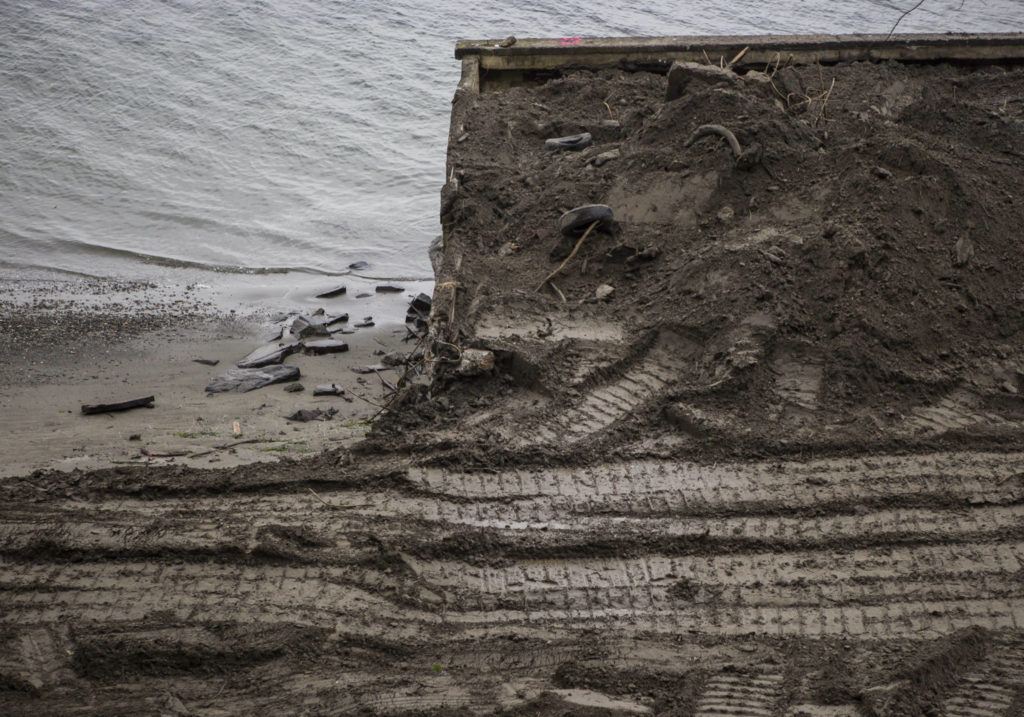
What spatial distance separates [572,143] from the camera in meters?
6.21

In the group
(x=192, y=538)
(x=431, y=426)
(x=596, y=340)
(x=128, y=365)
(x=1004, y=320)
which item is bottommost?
(x=128, y=365)

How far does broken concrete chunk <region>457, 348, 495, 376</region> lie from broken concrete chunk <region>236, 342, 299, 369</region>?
7.35 feet

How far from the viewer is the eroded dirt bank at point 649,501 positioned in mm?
2814

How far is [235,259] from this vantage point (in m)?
8.50

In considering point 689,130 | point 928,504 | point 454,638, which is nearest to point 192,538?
point 454,638

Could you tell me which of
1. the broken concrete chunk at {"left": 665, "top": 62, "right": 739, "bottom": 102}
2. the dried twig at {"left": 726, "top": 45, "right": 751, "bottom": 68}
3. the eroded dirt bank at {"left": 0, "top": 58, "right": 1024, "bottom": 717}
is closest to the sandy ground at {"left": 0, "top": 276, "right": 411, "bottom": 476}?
the eroded dirt bank at {"left": 0, "top": 58, "right": 1024, "bottom": 717}

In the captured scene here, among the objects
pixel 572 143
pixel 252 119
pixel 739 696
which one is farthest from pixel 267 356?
pixel 252 119

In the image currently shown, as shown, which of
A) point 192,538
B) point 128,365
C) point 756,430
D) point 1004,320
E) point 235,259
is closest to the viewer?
point 192,538

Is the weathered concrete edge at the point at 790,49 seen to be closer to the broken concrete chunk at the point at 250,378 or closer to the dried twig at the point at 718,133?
the dried twig at the point at 718,133

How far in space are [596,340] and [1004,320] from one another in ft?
6.62

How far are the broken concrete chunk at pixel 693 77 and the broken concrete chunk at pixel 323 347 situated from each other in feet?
9.42

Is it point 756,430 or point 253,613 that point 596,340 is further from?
point 253,613

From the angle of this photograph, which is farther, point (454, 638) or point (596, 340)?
point (596, 340)

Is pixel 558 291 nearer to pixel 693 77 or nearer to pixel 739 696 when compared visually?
pixel 693 77
